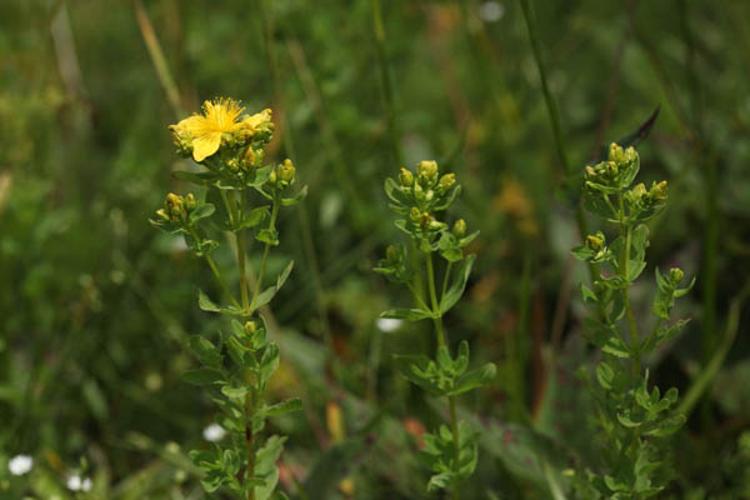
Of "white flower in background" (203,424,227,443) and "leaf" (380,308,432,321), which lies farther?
"white flower in background" (203,424,227,443)

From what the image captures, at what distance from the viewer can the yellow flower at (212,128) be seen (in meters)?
1.08

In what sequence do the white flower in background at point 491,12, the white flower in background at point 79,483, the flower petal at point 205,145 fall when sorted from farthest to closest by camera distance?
the white flower in background at point 491,12, the white flower in background at point 79,483, the flower petal at point 205,145

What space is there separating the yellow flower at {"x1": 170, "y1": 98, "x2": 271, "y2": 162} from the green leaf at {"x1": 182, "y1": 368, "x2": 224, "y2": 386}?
0.78 feet

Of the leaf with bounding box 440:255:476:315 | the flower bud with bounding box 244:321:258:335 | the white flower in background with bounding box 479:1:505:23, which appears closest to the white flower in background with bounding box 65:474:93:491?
the flower bud with bounding box 244:321:258:335

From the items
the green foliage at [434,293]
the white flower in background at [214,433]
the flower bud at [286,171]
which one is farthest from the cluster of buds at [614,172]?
the white flower in background at [214,433]

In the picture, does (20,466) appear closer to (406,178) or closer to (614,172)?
(406,178)

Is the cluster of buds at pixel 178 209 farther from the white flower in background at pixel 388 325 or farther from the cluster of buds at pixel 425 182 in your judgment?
the white flower in background at pixel 388 325

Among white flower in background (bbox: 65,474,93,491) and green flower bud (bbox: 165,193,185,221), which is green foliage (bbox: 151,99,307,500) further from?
white flower in background (bbox: 65,474,93,491)

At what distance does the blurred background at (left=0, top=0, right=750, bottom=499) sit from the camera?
1.63m

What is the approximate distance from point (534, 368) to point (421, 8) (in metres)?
1.15

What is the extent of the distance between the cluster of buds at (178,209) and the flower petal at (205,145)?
0.17 ft

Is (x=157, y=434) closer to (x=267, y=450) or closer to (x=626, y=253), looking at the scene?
(x=267, y=450)

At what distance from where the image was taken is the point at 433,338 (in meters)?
1.73

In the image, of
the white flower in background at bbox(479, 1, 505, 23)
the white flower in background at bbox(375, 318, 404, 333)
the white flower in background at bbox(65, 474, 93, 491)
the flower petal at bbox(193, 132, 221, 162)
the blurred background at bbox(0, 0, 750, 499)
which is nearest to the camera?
the flower petal at bbox(193, 132, 221, 162)
